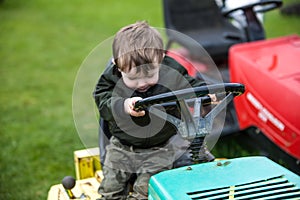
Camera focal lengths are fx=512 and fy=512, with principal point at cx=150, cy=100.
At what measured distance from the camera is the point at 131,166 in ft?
6.80

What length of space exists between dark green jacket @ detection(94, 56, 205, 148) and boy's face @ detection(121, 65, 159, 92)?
0.04 m

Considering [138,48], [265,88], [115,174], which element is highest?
[138,48]

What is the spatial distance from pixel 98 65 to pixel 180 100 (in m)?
0.57

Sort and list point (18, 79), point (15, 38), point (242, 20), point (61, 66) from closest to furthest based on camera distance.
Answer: point (242, 20), point (18, 79), point (61, 66), point (15, 38)

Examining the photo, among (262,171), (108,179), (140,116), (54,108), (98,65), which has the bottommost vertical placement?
(54,108)

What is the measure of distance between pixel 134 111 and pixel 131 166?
15.9 inches

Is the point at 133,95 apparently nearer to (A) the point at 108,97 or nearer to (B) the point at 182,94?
(A) the point at 108,97

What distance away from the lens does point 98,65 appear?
212 cm

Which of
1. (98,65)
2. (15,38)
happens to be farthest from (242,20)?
(15,38)

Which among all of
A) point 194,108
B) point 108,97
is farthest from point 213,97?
point 108,97

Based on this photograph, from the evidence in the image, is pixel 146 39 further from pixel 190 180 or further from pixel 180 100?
pixel 190 180

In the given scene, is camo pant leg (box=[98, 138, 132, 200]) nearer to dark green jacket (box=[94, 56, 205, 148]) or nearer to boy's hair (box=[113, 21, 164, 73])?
dark green jacket (box=[94, 56, 205, 148])

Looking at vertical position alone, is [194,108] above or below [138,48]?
below

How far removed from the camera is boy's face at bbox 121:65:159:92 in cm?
186
